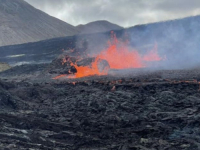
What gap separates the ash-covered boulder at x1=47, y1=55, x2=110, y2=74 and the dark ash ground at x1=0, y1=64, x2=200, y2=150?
11834 mm

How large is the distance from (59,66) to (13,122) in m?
22.8

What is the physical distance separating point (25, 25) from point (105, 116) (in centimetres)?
10406

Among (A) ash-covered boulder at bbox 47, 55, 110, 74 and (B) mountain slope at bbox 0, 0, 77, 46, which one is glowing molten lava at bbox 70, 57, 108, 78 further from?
(B) mountain slope at bbox 0, 0, 77, 46

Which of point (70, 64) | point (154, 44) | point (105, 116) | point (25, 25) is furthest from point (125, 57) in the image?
point (25, 25)

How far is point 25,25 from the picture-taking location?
114 metres

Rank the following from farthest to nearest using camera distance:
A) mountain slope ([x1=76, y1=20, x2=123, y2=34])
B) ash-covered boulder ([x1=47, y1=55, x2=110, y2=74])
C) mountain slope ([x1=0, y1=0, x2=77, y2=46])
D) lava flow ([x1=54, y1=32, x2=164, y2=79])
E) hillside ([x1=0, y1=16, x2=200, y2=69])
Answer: mountain slope ([x1=76, y1=20, x2=123, y2=34]) → mountain slope ([x1=0, y1=0, x2=77, y2=46]) → lava flow ([x1=54, y1=32, x2=164, y2=79]) → hillside ([x1=0, y1=16, x2=200, y2=69]) → ash-covered boulder ([x1=47, y1=55, x2=110, y2=74])

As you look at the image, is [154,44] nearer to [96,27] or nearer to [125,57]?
[125,57]

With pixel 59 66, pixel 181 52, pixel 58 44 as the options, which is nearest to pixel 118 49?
pixel 181 52

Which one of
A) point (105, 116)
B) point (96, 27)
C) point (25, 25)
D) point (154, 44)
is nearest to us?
point (105, 116)

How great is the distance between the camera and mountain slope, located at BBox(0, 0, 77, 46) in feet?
338

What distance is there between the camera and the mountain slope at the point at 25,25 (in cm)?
10288

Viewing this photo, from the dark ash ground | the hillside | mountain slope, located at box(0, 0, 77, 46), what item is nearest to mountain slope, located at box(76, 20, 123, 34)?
mountain slope, located at box(0, 0, 77, 46)

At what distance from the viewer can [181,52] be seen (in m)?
45.2

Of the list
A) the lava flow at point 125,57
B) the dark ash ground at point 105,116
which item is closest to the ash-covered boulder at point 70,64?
the lava flow at point 125,57
